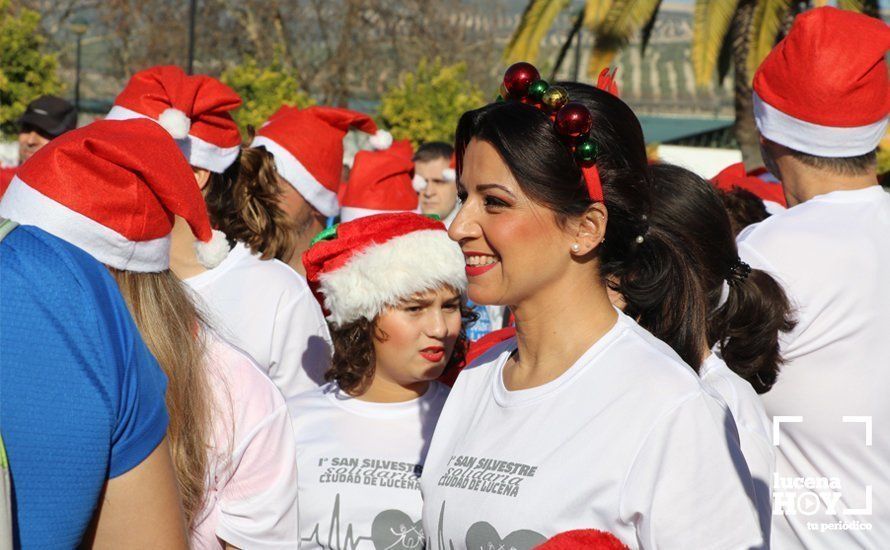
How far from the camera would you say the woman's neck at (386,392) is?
379 cm

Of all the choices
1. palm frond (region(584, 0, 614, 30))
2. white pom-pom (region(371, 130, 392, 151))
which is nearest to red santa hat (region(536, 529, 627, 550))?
white pom-pom (region(371, 130, 392, 151))

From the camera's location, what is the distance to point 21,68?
2488 centimetres

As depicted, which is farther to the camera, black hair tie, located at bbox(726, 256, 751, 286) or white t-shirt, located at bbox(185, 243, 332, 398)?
white t-shirt, located at bbox(185, 243, 332, 398)

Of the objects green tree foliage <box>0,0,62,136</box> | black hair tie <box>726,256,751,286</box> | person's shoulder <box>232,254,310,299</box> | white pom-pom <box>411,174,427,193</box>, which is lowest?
green tree foliage <box>0,0,62,136</box>

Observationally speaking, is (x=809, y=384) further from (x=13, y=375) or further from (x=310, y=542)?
(x=13, y=375)

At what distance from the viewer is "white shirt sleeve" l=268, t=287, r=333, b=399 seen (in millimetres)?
4359

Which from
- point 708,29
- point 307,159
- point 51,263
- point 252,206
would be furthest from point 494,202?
point 708,29

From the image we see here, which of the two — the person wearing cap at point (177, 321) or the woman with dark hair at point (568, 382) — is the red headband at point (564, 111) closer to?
the woman with dark hair at point (568, 382)

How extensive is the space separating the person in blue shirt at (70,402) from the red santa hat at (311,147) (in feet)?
13.3

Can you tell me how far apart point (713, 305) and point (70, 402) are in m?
1.98

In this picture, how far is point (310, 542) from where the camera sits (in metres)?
3.42

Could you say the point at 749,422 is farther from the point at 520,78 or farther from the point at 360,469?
the point at 360,469

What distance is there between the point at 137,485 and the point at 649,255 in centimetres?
140

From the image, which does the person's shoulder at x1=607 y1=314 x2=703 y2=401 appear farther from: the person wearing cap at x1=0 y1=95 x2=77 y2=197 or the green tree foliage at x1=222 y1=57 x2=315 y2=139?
the green tree foliage at x1=222 y1=57 x2=315 y2=139
